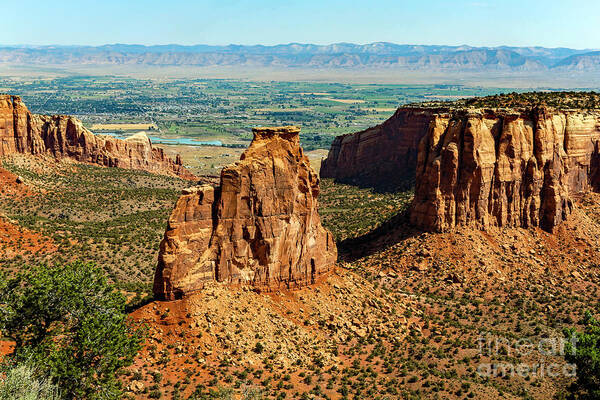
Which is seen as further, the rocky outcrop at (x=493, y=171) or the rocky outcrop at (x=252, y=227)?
the rocky outcrop at (x=493, y=171)

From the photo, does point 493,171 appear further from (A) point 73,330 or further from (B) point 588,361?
(A) point 73,330

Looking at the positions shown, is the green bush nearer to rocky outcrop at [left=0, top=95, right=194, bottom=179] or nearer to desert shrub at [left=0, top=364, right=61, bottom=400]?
desert shrub at [left=0, top=364, right=61, bottom=400]

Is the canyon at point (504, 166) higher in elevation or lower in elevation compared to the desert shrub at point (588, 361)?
higher

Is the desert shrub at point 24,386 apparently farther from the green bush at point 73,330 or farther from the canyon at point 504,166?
the canyon at point 504,166

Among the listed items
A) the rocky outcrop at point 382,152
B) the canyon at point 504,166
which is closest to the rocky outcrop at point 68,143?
the rocky outcrop at point 382,152

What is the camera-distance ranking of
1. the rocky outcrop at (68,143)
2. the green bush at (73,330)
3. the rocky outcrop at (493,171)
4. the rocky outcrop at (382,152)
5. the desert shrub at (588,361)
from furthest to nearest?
the rocky outcrop at (382,152)
the rocky outcrop at (68,143)
the rocky outcrop at (493,171)
the desert shrub at (588,361)
the green bush at (73,330)

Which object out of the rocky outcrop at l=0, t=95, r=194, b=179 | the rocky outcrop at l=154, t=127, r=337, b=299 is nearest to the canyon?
the rocky outcrop at l=154, t=127, r=337, b=299

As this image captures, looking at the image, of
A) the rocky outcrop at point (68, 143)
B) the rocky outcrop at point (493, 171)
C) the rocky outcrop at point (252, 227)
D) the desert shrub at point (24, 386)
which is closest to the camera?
the desert shrub at point (24, 386)
